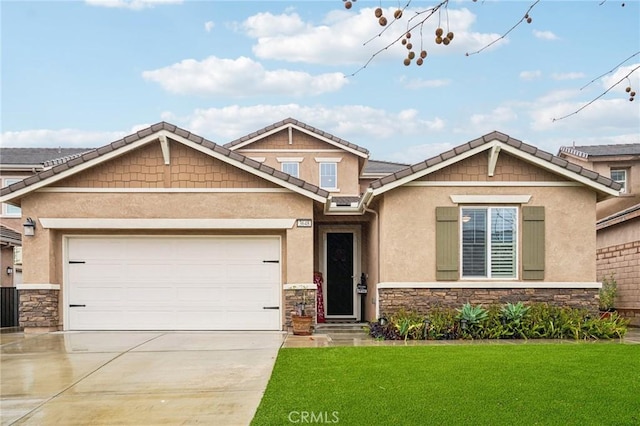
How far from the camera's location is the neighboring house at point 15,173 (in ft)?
66.6

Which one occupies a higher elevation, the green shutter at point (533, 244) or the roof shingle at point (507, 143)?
the roof shingle at point (507, 143)

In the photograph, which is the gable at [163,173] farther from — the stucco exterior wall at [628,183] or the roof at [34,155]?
the stucco exterior wall at [628,183]

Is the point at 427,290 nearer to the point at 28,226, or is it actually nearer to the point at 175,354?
the point at 175,354

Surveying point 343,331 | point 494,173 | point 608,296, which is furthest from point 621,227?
point 343,331

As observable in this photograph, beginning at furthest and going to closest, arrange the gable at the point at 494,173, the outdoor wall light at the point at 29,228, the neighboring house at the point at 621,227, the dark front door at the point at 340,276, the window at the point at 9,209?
the window at the point at 9,209
the dark front door at the point at 340,276
the neighboring house at the point at 621,227
the gable at the point at 494,173
the outdoor wall light at the point at 29,228

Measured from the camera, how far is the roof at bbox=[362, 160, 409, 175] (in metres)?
24.2

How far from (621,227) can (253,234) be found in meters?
9.98

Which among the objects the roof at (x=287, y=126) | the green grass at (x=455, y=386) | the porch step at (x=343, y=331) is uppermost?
the roof at (x=287, y=126)

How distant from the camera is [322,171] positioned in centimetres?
2169

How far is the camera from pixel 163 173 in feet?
41.2

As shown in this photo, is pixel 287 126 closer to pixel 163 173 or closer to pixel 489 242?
pixel 163 173

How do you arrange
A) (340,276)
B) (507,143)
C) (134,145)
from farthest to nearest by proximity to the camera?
(340,276), (134,145), (507,143)

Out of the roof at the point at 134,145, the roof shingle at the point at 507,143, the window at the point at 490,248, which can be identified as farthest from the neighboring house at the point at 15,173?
the window at the point at 490,248

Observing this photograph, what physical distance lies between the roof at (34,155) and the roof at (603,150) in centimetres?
2044
